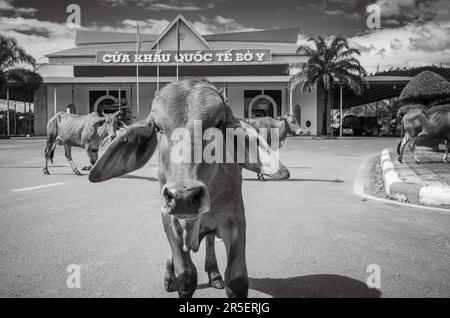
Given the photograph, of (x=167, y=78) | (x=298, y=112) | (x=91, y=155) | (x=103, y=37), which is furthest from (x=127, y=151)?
(x=103, y=37)

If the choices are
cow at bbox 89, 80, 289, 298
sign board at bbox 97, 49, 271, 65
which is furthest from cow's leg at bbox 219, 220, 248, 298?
sign board at bbox 97, 49, 271, 65

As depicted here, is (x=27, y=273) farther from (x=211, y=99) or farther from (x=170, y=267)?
(x=211, y=99)

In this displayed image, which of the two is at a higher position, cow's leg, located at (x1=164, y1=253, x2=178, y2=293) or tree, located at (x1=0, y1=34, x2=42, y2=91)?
tree, located at (x1=0, y1=34, x2=42, y2=91)

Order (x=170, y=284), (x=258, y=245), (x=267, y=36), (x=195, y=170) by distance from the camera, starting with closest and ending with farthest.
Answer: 1. (x=195, y=170)
2. (x=170, y=284)
3. (x=258, y=245)
4. (x=267, y=36)

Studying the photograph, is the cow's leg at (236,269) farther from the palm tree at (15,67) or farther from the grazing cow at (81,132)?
the palm tree at (15,67)

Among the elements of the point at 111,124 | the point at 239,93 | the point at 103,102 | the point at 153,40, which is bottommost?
the point at 111,124

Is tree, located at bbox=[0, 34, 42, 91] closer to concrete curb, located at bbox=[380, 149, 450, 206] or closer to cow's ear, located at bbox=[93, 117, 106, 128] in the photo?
cow's ear, located at bbox=[93, 117, 106, 128]

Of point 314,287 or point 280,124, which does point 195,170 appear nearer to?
point 314,287

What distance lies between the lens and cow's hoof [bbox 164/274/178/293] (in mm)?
3354

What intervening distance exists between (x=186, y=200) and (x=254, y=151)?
88 centimetres

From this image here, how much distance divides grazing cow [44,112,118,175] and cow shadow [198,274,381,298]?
8928 millimetres

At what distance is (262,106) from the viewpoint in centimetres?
4041

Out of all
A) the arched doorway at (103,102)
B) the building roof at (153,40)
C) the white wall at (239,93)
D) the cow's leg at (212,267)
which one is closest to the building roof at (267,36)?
the building roof at (153,40)

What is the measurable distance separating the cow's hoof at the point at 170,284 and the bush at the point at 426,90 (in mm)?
16033
